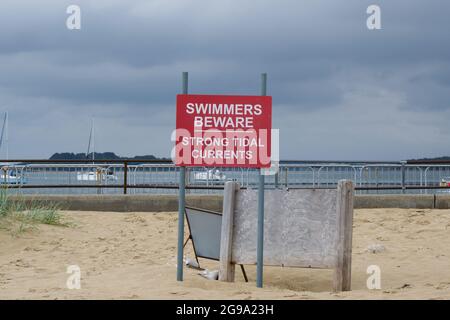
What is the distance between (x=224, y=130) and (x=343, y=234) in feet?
6.72

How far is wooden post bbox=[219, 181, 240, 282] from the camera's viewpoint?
35.7ft

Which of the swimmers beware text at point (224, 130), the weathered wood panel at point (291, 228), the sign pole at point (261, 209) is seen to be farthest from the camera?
the weathered wood panel at point (291, 228)

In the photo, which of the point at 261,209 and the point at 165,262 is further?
the point at 165,262

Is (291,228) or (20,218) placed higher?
(291,228)

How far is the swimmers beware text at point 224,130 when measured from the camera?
32.8 feet

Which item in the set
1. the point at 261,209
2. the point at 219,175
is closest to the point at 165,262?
the point at 261,209

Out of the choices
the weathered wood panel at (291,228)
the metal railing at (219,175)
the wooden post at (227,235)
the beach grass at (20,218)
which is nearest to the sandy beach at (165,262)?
the beach grass at (20,218)

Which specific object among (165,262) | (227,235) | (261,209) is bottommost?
(165,262)

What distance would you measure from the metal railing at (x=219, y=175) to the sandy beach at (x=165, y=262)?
3.24 m

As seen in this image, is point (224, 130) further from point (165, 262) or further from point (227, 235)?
point (165, 262)

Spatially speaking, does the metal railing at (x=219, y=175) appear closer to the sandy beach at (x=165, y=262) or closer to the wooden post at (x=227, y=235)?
the sandy beach at (x=165, y=262)

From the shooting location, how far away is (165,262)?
43.7ft
